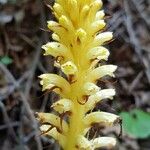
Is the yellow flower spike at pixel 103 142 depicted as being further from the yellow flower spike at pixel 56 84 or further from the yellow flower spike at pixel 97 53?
the yellow flower spike at pixel 97 53

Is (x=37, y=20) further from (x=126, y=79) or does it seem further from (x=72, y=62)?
(x=72, y=62)

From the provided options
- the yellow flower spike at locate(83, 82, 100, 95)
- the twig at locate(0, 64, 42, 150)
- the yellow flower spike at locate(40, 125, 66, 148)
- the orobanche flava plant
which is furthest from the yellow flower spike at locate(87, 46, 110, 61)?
the twig at locate(0, 64, 42, 150)

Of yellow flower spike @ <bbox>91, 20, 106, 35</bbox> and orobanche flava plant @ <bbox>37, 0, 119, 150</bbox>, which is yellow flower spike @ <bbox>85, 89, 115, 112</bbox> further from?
yellow flower spike @ <bbox>91, 20, 106, 35</bbox>

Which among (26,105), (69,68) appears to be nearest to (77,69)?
(69,68)

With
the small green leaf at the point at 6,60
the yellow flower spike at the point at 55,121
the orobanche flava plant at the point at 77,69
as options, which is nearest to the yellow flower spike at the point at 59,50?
the orobanche flava plant at the point at 77,69

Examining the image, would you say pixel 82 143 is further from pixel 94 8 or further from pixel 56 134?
pixel 94 8

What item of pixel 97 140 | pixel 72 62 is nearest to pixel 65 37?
pixel 72 62
